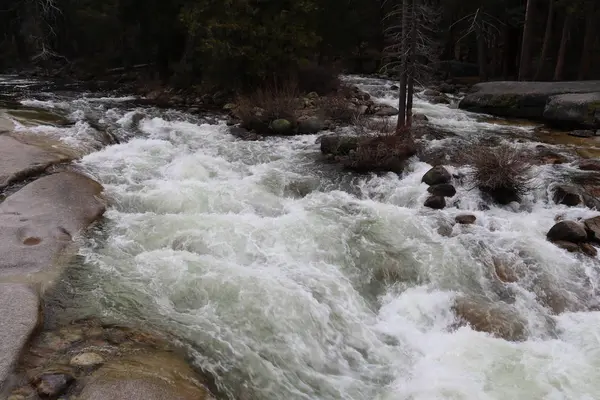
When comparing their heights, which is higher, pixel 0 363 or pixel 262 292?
pixel 0 363

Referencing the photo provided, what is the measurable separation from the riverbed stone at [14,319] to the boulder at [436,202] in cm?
716

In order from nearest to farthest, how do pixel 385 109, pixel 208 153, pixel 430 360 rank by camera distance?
pixel 430 360 → pixel 208 153 → pixel 385 109

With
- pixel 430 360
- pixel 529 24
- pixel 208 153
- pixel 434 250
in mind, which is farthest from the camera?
pixel 529 24

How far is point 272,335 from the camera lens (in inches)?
231

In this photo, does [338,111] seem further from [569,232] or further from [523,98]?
[569,232]

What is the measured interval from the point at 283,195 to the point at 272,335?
494 cm

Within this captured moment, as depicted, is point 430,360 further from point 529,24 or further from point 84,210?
point 529,24

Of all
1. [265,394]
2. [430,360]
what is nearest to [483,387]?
[430,360]

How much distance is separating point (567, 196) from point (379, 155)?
4094 mm

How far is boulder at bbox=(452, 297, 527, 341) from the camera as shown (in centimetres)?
642

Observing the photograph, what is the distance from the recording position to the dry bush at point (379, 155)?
11766mm

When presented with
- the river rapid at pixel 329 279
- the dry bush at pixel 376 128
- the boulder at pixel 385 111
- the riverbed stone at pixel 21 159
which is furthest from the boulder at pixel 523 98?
the riverbed stone at pixel 21 159

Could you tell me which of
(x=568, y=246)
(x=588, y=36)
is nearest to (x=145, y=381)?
(x=568, y=246)

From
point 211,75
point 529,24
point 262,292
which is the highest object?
point 529,24
